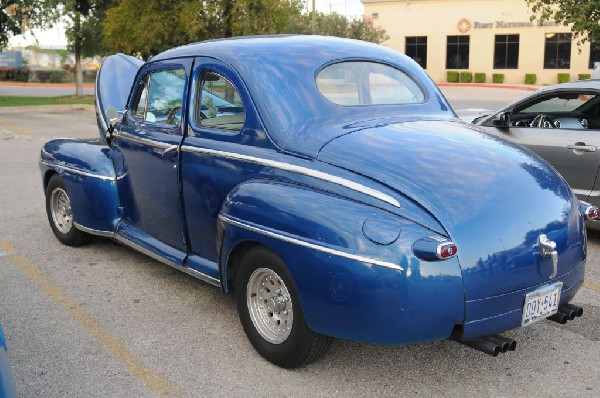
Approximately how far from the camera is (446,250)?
10.5 ft

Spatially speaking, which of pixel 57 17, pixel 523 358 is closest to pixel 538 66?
pixel 57 17

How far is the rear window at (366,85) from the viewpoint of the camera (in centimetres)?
433

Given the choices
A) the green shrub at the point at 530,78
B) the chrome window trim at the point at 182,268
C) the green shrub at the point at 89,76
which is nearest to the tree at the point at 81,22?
the green shrub at the point at 89,76

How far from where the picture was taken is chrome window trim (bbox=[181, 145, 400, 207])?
11.3ft

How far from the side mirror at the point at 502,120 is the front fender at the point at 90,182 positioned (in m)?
3.69

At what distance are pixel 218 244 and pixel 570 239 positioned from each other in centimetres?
201

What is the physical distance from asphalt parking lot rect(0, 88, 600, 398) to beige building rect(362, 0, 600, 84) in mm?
41361

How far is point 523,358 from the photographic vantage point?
4.05m

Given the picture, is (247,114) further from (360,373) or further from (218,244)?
(360,373)

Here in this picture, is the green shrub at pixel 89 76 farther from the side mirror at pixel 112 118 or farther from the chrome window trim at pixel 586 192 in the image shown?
the chrome window trim at pixel 586 192

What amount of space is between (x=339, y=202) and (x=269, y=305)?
82 cm

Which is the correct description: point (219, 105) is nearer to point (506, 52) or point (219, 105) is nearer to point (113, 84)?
point (113, 84)

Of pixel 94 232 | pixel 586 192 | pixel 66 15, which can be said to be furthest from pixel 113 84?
pixel 66 15

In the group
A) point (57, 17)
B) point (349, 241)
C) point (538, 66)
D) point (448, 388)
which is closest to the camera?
point (349, 241)
